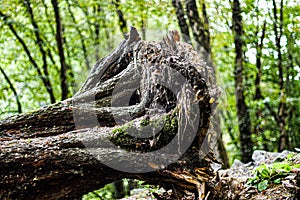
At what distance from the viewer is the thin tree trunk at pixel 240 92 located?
7.78 metres

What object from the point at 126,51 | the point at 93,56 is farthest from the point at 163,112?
the point at 93,56

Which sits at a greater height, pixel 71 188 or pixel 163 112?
pixel 163 112

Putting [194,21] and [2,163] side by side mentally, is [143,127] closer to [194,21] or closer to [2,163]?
[2,163]

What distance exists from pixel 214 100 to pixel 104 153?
1.22 m

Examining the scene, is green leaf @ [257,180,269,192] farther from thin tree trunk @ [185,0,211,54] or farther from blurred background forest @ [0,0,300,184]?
thin tree trunk @ [185,0,211,54]

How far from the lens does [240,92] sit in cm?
799

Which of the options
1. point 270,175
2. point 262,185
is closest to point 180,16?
point 270,175

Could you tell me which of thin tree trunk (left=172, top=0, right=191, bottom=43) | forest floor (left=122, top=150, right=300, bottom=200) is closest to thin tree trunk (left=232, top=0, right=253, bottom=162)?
thin tree trunk (left=172, top=0, right=191, bottom=43)

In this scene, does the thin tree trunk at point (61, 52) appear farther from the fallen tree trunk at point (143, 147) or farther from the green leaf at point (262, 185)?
the green leaf at point (262, 185)

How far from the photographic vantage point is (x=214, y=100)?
3432 mm

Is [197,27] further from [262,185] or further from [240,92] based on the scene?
[262,185]

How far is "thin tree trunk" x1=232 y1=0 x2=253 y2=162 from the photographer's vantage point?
25.5ft

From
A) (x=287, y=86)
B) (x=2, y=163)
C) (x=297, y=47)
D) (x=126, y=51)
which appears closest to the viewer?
(x=2, y=163)

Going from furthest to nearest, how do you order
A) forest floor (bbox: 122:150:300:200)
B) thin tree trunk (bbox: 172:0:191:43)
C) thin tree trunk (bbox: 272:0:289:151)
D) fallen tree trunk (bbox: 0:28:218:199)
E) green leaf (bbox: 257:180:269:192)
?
thin tree trunk (bbox: 172:0:191:43) → thin tree trunk (bbox: 272:0:289:151) → green leaf (bbox: 257:180:269:192) → forest floor (bbox: 122:150:300:200) → fallen tree trunk (bbox: 0:28:218:199)
